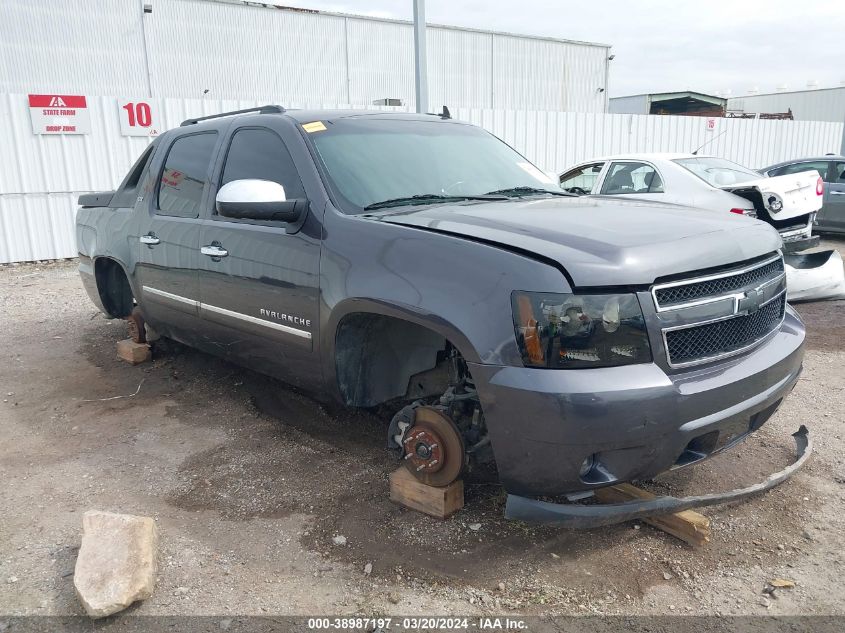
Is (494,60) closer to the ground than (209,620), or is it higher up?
higher up

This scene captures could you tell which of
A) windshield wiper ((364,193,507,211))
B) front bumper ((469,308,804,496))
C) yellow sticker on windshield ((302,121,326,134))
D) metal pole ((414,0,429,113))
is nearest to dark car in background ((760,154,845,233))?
metal pole ((414,0,429,113))

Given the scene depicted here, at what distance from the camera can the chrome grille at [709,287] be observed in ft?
7.97

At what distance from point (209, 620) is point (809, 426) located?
3491 mm

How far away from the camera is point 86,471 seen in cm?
364

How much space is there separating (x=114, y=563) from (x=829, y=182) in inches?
499

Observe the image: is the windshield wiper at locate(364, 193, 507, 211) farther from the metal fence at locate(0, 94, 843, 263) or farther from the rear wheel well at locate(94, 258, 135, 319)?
the metal fence at locate(0, 94, 843, 263)

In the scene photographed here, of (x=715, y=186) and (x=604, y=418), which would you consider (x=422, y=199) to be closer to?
(x=604, y=418)

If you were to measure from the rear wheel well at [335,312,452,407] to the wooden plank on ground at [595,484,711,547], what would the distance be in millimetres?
898

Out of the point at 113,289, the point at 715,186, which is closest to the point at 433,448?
the point at 113,289

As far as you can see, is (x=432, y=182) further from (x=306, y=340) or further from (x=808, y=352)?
(x=808, y=352)

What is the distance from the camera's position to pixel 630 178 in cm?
828

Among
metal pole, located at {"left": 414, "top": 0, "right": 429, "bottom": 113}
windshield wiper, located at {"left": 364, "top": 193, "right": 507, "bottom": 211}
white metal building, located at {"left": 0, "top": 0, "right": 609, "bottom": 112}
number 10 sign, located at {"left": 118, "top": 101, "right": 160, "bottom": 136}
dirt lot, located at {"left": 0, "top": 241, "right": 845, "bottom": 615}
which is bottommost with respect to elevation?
dirt lot, located at {"left": 0, "top": 241, "right": 845, "bottom": 615}

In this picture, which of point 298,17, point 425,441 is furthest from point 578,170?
point 298,17

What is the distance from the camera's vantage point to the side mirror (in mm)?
3145
